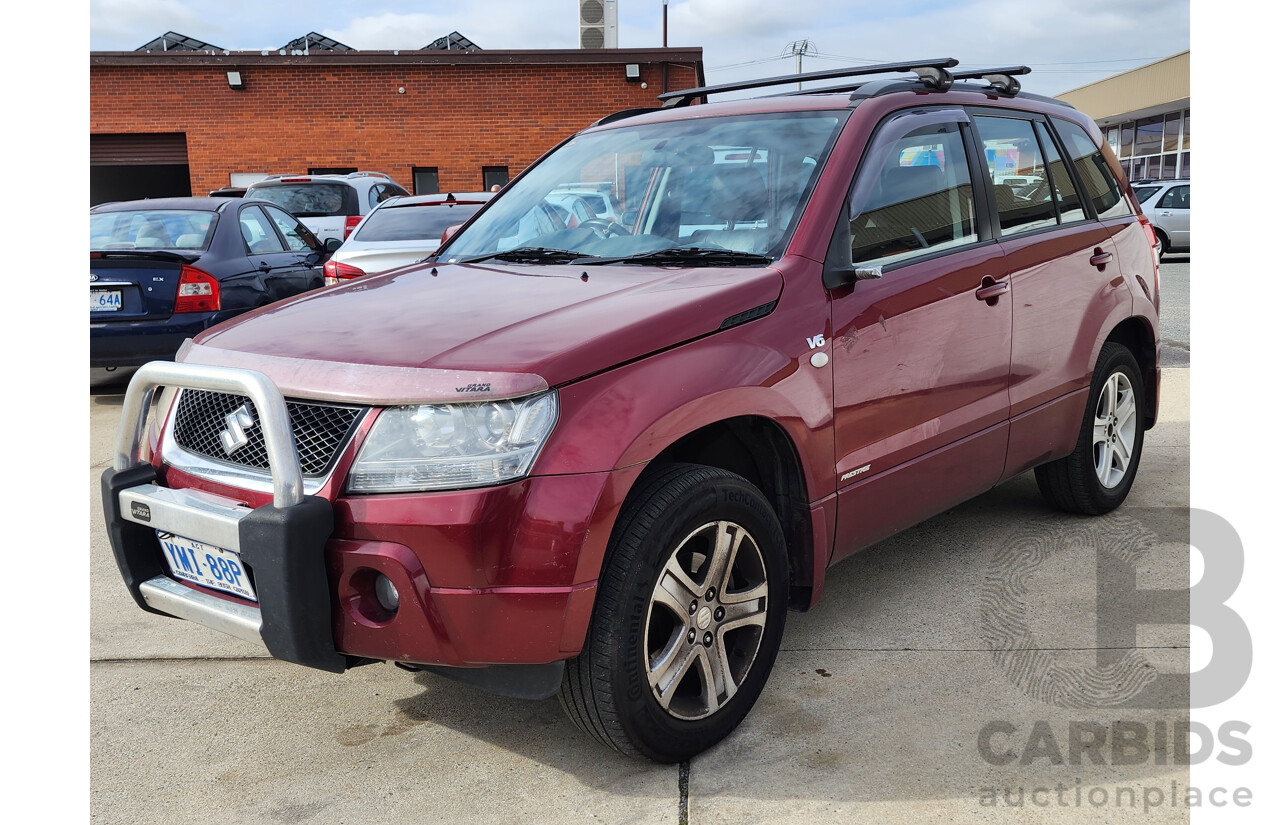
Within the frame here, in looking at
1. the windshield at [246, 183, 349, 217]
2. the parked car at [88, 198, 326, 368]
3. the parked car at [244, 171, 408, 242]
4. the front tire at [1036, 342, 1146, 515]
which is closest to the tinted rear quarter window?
the front tire at [1036, 342, 1146, 515]

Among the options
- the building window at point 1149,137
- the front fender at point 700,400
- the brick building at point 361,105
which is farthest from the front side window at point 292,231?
the building window at point 1149,137

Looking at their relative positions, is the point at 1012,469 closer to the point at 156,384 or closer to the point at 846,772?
the point at 846,772

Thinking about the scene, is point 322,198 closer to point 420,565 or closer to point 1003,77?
point 1003,77

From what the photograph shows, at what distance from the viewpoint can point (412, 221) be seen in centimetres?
877

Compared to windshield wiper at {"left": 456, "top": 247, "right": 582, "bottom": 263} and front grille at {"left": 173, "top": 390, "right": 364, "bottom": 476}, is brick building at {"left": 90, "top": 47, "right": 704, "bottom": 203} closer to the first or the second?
windshield wiper at {"left": 456, "top": 247, "right": 582, "bottom": 263}

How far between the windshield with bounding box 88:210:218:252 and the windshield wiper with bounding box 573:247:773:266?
561 centimetres

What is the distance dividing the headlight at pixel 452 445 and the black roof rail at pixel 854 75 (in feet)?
6.85

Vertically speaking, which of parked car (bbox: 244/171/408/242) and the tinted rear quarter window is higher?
parked car (bbox: 244/171/408/242)

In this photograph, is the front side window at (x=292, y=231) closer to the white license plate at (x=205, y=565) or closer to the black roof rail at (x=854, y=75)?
the black roof rail at (x=854, y=75)

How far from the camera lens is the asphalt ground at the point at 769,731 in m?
2.76

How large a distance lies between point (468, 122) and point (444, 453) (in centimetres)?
2205

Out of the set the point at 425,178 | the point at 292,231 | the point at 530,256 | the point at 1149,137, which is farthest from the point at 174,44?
the point at 1149,137

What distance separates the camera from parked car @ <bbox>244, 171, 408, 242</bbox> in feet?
45.3

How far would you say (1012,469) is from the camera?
4.16m
